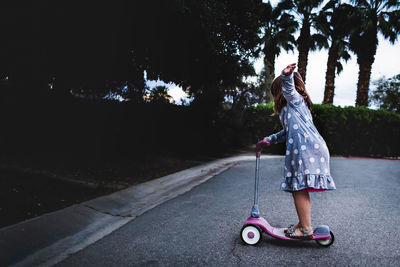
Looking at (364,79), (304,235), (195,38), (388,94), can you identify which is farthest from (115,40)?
(388,94)

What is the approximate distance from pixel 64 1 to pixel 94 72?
2.35 meters

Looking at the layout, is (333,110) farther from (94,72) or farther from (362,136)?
(94,72)

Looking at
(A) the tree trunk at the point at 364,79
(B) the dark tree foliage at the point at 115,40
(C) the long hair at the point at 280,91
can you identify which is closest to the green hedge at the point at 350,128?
(A) the tree trunk at the point at 364,79

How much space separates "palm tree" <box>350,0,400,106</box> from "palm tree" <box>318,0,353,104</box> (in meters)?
0.65

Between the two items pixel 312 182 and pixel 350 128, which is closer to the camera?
pixel 312 182

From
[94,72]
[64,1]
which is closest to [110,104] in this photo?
[94,72]

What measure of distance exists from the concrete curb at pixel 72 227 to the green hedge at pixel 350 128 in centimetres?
988

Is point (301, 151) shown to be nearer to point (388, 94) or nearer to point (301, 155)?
point (301, 155)

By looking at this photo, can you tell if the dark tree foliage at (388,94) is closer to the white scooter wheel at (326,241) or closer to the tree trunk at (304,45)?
the tree trunk at (304,45)

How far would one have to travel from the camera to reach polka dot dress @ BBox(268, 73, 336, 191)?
295cm

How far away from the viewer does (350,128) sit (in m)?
15.1

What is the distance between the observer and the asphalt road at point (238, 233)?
2.88 meters

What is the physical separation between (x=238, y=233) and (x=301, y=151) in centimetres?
124

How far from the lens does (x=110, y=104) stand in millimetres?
9398
